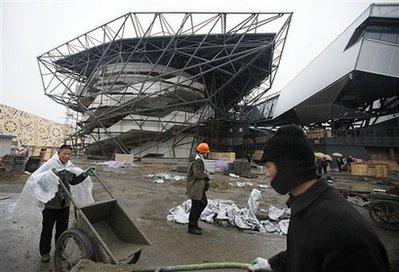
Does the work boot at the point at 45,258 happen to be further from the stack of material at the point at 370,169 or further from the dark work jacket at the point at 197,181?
the stack of material at the point at 370,169

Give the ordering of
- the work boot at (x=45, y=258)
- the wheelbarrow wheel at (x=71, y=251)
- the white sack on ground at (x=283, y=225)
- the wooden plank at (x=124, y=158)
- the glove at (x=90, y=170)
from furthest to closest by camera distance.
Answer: the wooden plank at (x=124, y=158) < the white sack on ground at (x=283, y=225) < the glove at (x=90, y=170) < the work boot at (x=45, y=258) < the wheelbarrow wheel at (x=71, y=251)

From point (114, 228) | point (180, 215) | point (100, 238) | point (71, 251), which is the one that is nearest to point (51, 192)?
point (71, 251)

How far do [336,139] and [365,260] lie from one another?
2402 cm

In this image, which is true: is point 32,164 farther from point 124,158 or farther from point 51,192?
point 51,192

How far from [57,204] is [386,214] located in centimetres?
679

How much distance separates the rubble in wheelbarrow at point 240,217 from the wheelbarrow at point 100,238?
2.45 metres

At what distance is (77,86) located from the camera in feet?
96.9

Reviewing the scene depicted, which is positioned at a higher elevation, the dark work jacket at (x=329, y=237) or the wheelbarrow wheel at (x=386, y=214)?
the dark work jacket at (x=329, y=237)

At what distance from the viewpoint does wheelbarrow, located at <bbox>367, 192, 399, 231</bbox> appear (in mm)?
6203

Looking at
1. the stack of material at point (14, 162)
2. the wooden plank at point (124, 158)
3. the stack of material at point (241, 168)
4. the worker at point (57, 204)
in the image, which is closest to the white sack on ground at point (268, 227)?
the worker at point (57, 204)

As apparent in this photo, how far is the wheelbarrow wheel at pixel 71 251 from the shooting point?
2.95m

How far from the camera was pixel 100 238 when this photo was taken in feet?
9.72

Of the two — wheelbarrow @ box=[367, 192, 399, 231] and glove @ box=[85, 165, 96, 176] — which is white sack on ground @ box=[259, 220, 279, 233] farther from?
glove @ box=[85, 165, 96, 176]

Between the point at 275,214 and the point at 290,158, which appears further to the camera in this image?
the point at 275,214
